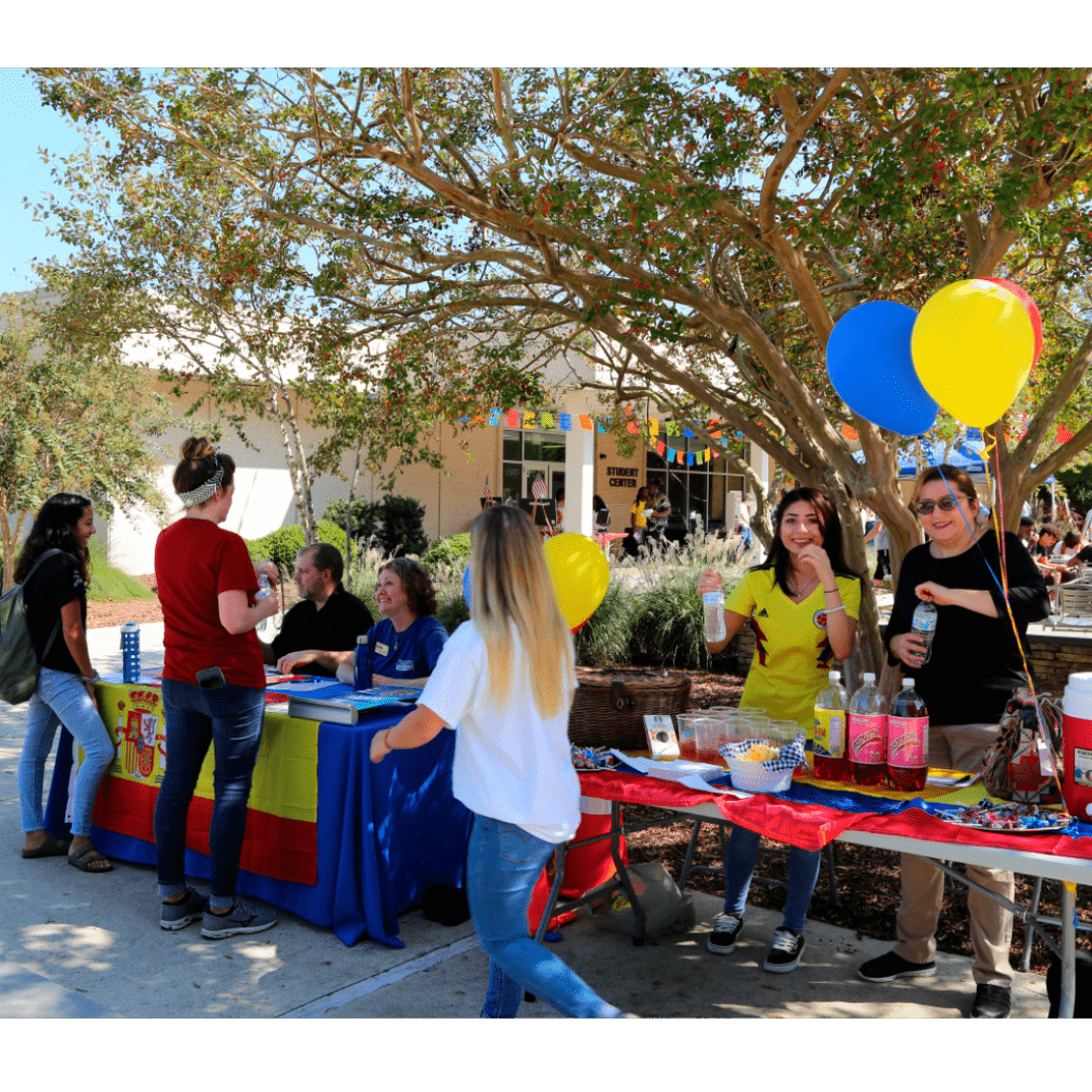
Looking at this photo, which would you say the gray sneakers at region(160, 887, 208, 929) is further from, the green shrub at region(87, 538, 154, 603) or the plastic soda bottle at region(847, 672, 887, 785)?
the green shrub at region(87, 538, 154, 603)

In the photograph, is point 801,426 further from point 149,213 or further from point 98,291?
point 98,291

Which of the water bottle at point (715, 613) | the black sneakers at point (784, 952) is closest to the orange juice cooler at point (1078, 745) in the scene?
the water bottle at point (715, 613)

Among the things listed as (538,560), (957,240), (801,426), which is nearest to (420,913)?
(538,560)

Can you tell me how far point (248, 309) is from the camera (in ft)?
37.3

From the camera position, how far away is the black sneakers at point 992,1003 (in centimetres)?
319

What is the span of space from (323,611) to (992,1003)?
350 centimetres

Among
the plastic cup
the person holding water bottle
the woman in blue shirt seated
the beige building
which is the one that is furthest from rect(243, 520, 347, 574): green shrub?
the person holding water bottle

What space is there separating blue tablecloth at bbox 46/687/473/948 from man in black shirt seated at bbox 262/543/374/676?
112cm

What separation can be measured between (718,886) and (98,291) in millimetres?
8503

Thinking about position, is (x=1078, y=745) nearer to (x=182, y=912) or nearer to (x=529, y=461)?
(x=182, y=912)

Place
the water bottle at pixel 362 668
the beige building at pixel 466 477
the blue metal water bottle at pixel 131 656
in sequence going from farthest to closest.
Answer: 1. the beige building at pixel 466 477
2. the blue metal water bottle at pixel 131 656
3. the water bottle at pixel 362 668

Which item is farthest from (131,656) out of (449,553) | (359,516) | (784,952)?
(359,516)

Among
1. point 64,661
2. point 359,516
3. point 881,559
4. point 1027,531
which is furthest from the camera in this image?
point 359,516

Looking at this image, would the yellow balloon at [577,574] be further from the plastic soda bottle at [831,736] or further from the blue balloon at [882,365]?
the blue balloon at [882,365]
